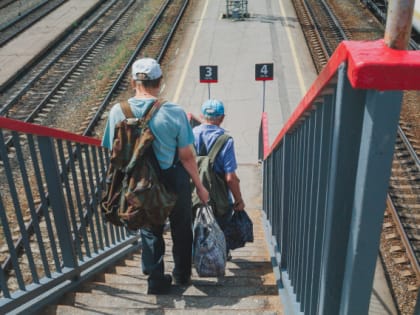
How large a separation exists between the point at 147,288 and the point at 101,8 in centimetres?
1938

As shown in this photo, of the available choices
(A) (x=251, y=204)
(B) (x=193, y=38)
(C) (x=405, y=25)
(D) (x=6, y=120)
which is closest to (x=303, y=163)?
(C) (x=405, y=25)

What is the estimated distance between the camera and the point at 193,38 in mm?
17125

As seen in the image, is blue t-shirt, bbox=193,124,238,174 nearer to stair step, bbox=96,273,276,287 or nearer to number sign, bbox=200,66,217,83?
stair step, bbox=96,273,276,287

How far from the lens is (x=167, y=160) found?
2.83 m

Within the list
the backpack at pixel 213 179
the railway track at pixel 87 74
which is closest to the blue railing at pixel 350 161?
the backpack at pixel 213 179

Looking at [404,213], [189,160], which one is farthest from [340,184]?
[404,213]

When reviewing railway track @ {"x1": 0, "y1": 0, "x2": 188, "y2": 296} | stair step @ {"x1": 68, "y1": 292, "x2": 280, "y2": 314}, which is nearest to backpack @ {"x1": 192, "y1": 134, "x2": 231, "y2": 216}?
stair step @ {"x1": 68, "y1": 292, "x2": 280, "y2": 314}

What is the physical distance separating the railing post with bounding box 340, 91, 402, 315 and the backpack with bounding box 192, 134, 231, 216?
7.75ft

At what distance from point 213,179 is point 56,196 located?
125cm

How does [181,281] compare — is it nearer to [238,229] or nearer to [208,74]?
[238,229]

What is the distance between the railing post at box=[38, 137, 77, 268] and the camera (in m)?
3.09

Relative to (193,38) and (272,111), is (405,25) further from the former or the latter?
(193,38)

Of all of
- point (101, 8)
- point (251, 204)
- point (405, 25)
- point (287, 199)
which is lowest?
point (251, 204)

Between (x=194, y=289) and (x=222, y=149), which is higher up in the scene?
(x=222, y=149)
